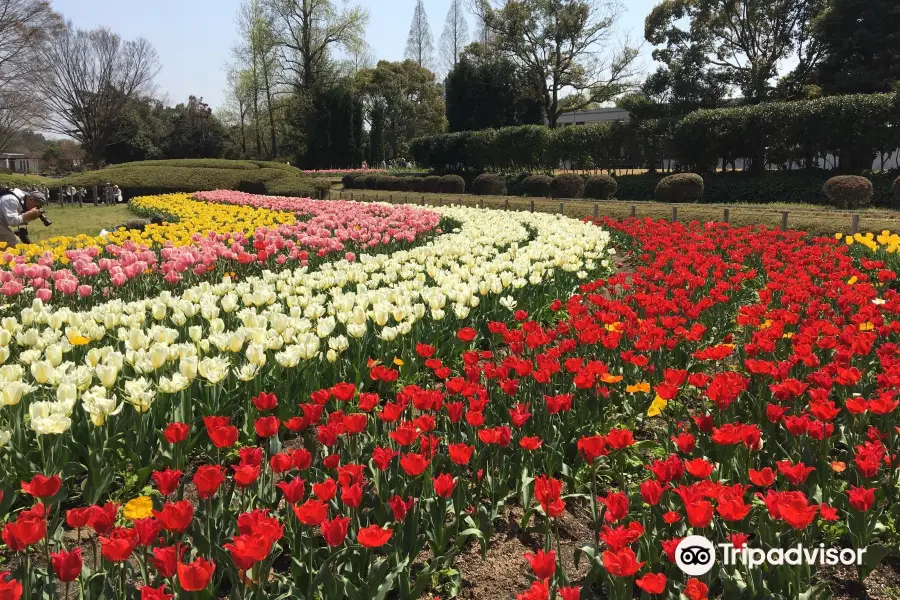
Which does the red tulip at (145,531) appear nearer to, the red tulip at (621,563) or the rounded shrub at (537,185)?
the red tulip at (621,563)

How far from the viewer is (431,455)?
2.81m

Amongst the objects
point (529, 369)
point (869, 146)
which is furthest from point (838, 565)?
point (869, 146)

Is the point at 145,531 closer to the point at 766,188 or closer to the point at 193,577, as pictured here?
the point at 193,577

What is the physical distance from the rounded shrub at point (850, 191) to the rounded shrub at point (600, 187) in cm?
842

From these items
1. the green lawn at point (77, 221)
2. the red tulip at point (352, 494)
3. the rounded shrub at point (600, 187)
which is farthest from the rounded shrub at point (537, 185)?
the red tulip at point (352, 494)

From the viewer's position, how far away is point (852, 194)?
20.1 m

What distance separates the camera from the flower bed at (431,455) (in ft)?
7.49

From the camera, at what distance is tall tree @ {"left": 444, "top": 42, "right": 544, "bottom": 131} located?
41125mm

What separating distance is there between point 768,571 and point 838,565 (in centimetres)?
67

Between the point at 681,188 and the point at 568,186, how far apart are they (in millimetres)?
4657

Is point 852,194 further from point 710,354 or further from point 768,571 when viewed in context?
point 768,571

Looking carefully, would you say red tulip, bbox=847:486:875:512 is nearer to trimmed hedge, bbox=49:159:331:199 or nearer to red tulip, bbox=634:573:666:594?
red tulip, bbox=634:573:666:594

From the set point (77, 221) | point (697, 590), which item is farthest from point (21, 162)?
point (697, 590)

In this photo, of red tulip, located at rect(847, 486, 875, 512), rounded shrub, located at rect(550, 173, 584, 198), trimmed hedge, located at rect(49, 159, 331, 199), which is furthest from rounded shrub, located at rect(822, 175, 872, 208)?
red tulip, located at rect(847, 486, 875, 512)
